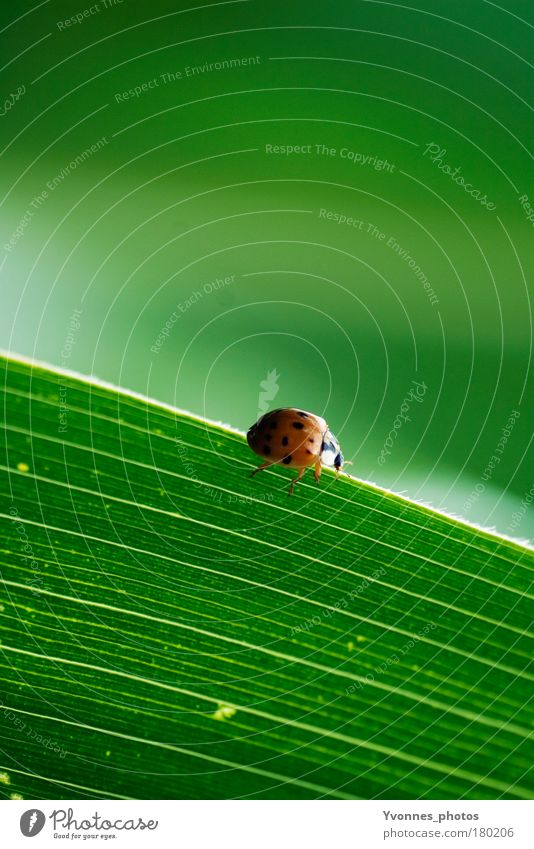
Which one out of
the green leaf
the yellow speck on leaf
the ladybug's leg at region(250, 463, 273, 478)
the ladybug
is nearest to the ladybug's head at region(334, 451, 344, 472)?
the ladybug

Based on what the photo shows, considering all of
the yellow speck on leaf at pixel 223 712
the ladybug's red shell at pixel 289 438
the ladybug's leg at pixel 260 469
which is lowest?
the yellow speck on leaf at pixel 223 712

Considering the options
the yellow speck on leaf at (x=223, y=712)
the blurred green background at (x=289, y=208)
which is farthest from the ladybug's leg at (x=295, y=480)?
the blurred green background at (x=289, y=208)

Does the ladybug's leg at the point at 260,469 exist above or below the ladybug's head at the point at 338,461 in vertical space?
below

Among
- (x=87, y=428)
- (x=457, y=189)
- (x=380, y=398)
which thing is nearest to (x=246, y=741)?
(x=87, y=428)

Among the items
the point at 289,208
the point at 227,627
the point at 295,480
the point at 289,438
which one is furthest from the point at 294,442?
the point at 289,208

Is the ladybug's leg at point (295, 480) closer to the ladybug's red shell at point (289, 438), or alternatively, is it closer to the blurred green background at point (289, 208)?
the ladybug's red shell at point (289, 438)

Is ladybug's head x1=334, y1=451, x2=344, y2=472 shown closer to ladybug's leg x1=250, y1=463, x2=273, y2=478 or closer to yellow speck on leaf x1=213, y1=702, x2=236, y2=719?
ladybug's leg x1=250, y1=463, x2=273, y2=478

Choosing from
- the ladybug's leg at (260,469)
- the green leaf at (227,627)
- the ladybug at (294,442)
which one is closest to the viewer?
the green leaf at (227,627)

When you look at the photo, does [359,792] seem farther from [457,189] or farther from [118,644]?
[457,189]
